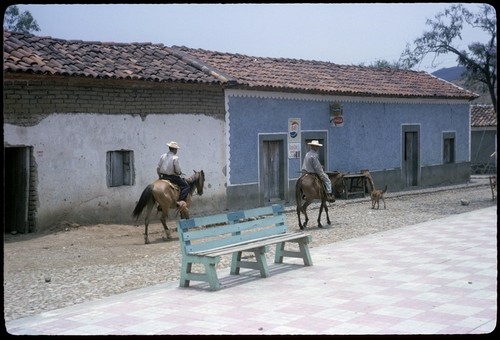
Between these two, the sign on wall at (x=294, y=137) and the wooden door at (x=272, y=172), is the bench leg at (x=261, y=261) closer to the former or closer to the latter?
the wooden door at (x=272, y=172)

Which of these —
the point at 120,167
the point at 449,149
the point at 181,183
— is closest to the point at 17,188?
the point at 120,167

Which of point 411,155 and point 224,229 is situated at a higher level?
point 411,155

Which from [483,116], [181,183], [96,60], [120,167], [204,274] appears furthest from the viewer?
[483,116]

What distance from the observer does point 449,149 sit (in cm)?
2750

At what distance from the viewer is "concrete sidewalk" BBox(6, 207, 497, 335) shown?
6070mm

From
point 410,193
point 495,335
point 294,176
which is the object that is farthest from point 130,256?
point 410,193

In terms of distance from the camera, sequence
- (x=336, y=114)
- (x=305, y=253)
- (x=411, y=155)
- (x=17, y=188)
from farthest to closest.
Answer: (x=411, y=155) < (x=336, y=114) < (x=17, y=188) < (x=305, y=253)

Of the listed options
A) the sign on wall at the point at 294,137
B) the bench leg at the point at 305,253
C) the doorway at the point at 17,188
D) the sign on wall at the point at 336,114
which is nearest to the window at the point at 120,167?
the doorway at the point at 17,188

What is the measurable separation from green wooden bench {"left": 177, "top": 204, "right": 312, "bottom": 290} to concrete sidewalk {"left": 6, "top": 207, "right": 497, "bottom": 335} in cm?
17

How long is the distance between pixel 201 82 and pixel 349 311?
1030cm

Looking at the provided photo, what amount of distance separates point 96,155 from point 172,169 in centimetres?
237

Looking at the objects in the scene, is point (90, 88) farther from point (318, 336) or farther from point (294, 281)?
point (318, 336)

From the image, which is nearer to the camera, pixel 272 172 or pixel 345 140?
pixel 272 172

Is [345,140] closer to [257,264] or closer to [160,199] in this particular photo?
[160,199]
